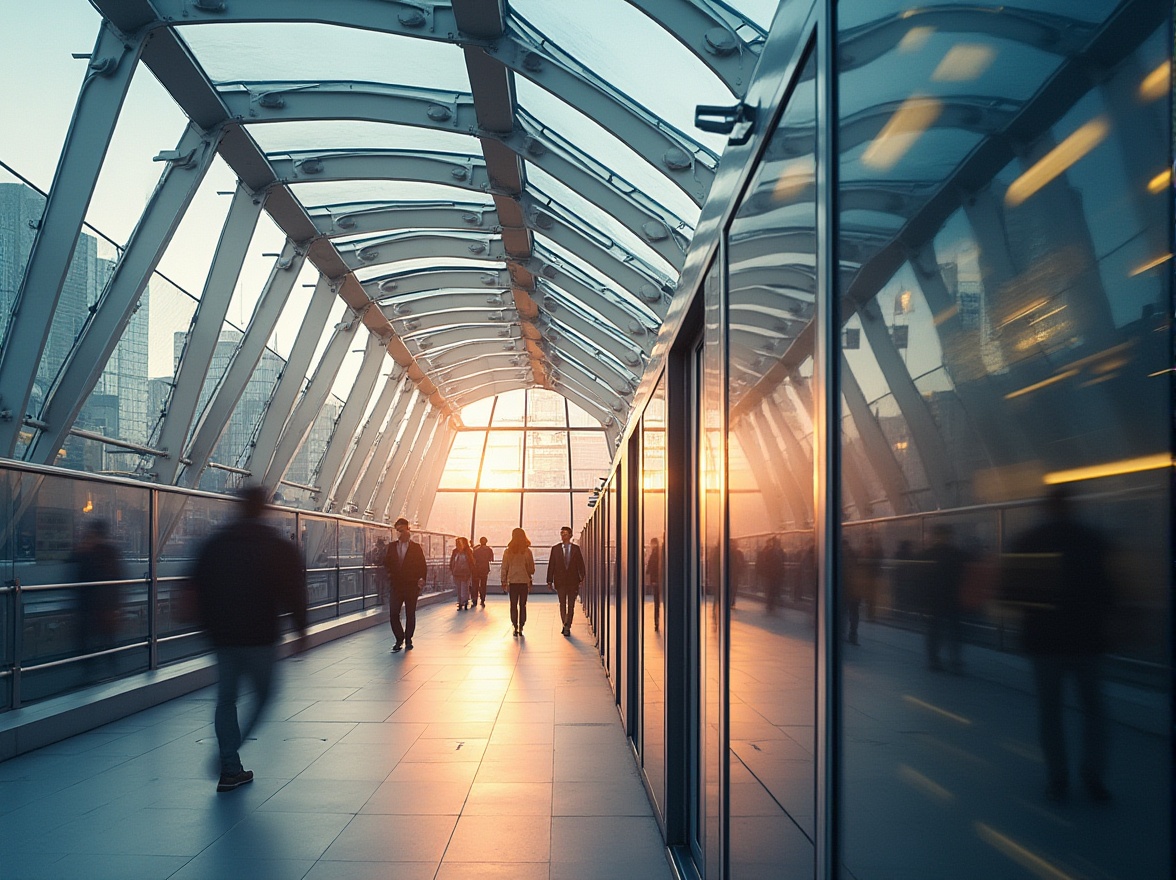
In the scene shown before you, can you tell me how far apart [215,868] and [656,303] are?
13.0 m

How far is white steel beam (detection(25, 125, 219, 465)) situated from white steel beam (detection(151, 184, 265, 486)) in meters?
1.97

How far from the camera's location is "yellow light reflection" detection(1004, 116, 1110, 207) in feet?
2.62

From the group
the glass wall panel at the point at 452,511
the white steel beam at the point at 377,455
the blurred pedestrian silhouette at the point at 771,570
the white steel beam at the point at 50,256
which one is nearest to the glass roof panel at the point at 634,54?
the white steel beam at the point at 50,256

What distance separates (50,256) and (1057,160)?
11635 millimetres

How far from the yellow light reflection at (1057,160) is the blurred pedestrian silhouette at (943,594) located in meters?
0.34

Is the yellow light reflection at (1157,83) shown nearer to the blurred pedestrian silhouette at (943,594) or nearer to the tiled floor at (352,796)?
the blurred pedestrian silhouette at (943,594)

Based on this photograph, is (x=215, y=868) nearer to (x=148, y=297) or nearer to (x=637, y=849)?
(x=637, y=849)

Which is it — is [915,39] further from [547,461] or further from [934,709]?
[547,461]

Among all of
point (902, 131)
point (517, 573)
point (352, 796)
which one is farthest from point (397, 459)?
point (902, 131)

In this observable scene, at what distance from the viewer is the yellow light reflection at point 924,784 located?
3.50 feet

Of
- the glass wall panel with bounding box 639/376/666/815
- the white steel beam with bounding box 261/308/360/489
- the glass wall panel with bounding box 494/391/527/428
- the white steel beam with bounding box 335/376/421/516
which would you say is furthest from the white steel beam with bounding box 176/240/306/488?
the glass wall panel with bounding box 494/391/527/428

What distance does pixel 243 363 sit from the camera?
16.6 meters

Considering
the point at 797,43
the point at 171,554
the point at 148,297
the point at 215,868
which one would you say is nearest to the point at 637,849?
the point at 215,868

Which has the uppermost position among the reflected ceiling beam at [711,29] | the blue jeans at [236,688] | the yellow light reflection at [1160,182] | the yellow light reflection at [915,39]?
the reflected ceiling beam at [711,29]
